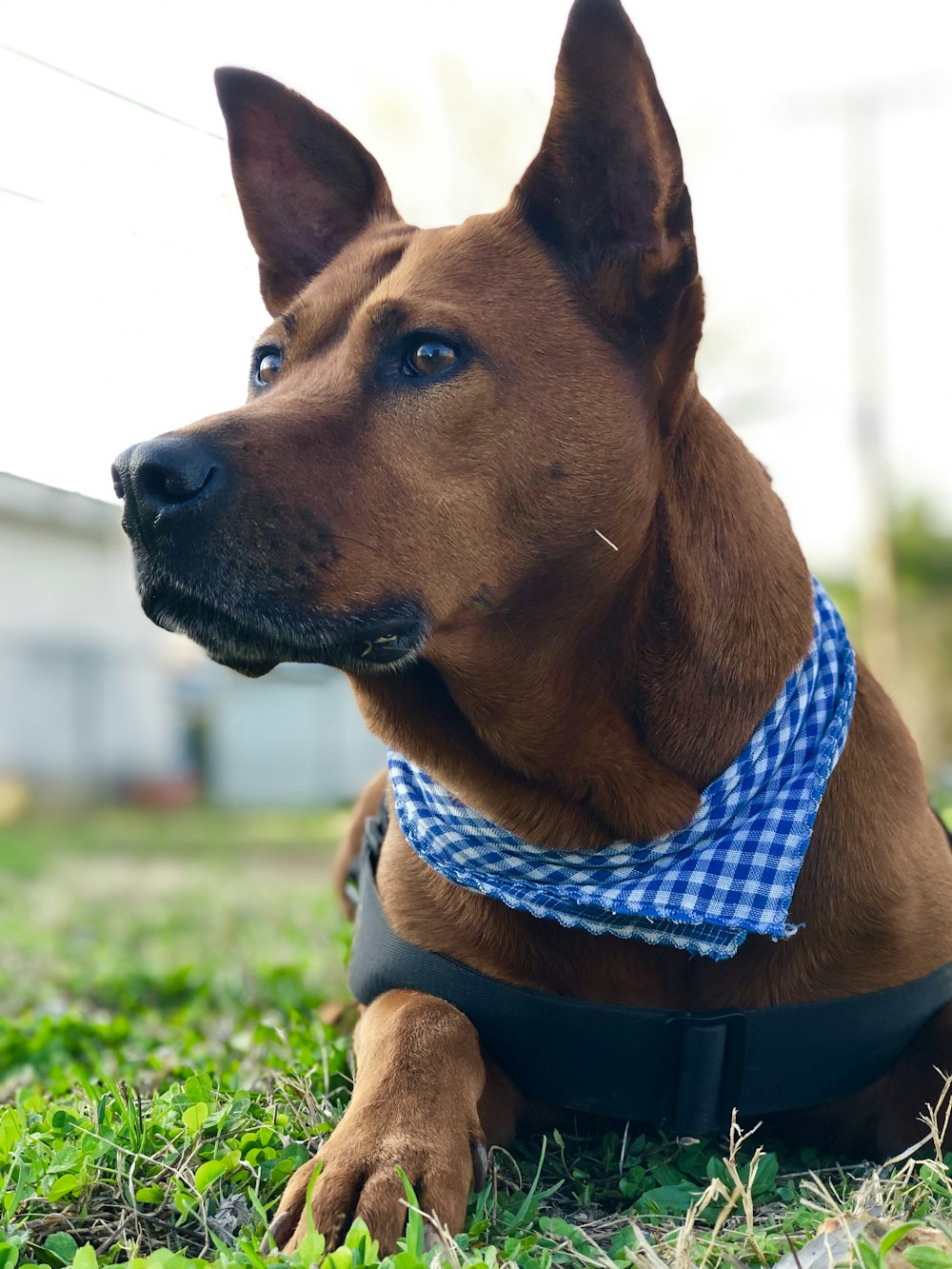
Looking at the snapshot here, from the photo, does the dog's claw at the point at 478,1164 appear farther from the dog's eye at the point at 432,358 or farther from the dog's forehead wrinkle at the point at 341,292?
the dog's forehead wrinkle at the point at 341,292

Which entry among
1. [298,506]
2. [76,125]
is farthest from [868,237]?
[298,506]

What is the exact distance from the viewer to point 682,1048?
85.3 inches

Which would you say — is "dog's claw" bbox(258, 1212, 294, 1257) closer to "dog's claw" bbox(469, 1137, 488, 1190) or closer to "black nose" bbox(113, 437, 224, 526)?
"dog's claw" bbox(469, 1137, 488, 1190)

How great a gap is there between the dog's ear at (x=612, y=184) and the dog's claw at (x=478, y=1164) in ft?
4.49

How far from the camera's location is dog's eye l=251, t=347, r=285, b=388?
2584 millimetres

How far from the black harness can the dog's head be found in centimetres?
64

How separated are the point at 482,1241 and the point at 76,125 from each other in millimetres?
2595

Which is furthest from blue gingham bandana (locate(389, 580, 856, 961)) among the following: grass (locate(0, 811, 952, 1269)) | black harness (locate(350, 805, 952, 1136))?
grass (locate(0, 811, 952, 1269))

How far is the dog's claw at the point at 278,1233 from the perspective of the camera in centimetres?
170

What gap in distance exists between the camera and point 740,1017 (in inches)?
85.3

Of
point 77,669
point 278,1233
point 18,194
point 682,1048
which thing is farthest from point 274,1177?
point 77,669

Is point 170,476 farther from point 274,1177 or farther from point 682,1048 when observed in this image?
point 682,1048

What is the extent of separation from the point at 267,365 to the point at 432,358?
553mm

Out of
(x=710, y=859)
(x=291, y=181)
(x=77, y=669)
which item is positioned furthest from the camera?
(x=77, y=669)
